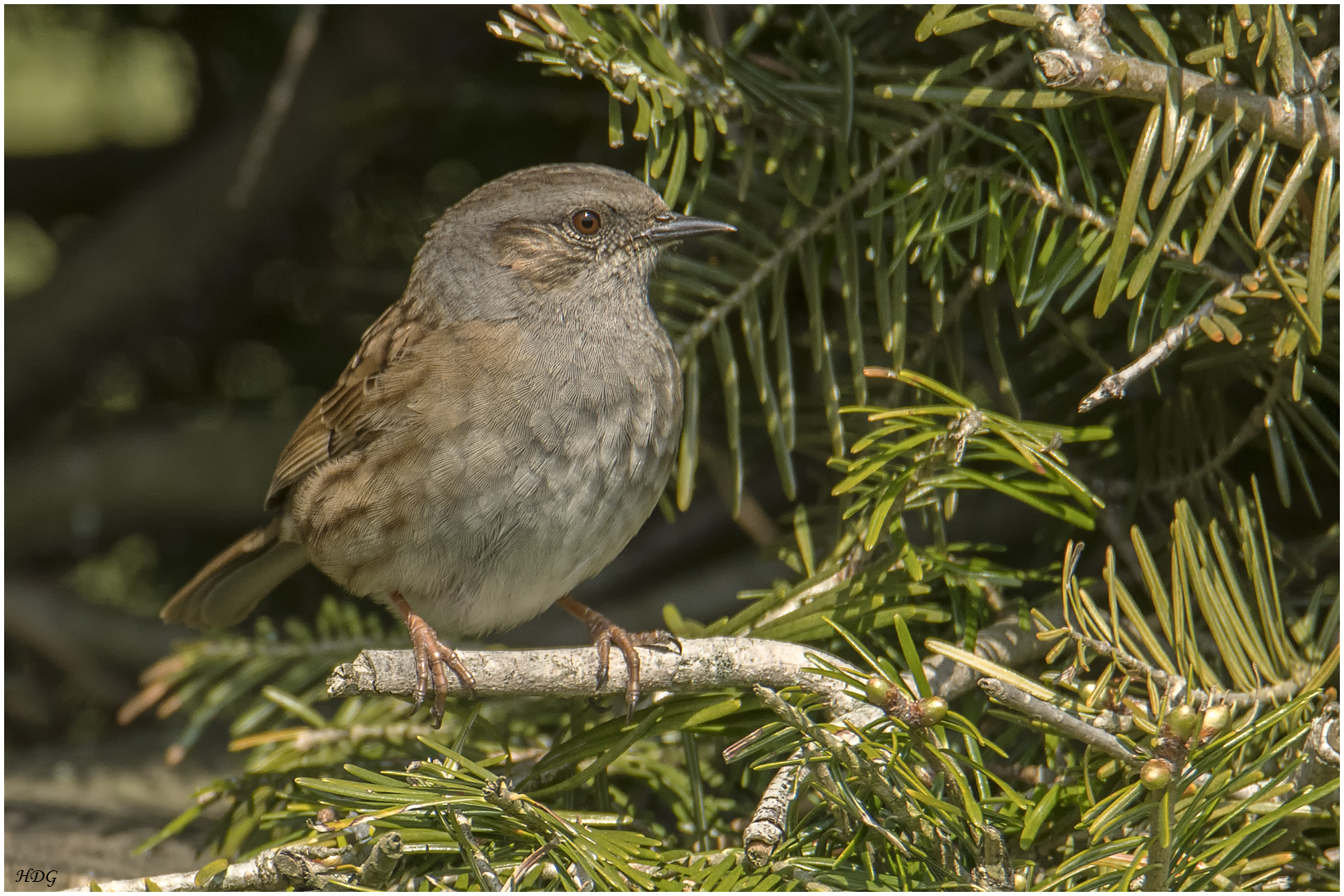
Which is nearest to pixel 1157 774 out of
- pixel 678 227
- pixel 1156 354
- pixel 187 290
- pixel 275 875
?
pixel 1156 354

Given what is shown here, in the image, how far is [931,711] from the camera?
1.21 meters

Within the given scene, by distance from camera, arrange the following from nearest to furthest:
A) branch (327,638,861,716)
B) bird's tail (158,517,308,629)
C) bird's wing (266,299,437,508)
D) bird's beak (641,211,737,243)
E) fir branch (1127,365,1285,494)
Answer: branch (327,638,861,716) < fir branch (1127,365,1285,494) < bird's beak (641,211,737,243) < bird's wing (266,299,437,508) < bird's tail (158,517,308,629)

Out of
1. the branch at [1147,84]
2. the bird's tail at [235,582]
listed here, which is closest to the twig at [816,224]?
the branch at [1147,84]

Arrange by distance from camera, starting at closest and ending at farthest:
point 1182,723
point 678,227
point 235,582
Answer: point 1182,723, point 678,227, point 235,582

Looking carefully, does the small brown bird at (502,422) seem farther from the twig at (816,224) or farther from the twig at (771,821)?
the twig at (771,821)

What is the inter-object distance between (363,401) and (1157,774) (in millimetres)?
1650

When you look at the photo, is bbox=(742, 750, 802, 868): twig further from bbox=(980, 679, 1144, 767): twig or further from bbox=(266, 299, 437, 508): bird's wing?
bbox=(266, 299, 437, 508): bird's wing

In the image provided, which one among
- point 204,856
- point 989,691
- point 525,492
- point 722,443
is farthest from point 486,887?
point 722,443

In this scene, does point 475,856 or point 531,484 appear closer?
point 475,856

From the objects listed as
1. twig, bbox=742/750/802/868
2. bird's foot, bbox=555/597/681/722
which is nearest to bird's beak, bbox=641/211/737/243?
bird's foot, bbox=555/597/681/722

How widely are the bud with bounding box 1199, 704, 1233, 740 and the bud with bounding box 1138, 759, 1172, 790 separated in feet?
0.22

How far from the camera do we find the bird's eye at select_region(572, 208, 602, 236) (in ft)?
8.03

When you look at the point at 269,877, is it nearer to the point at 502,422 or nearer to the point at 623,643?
the point at 623,643

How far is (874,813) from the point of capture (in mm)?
1368
